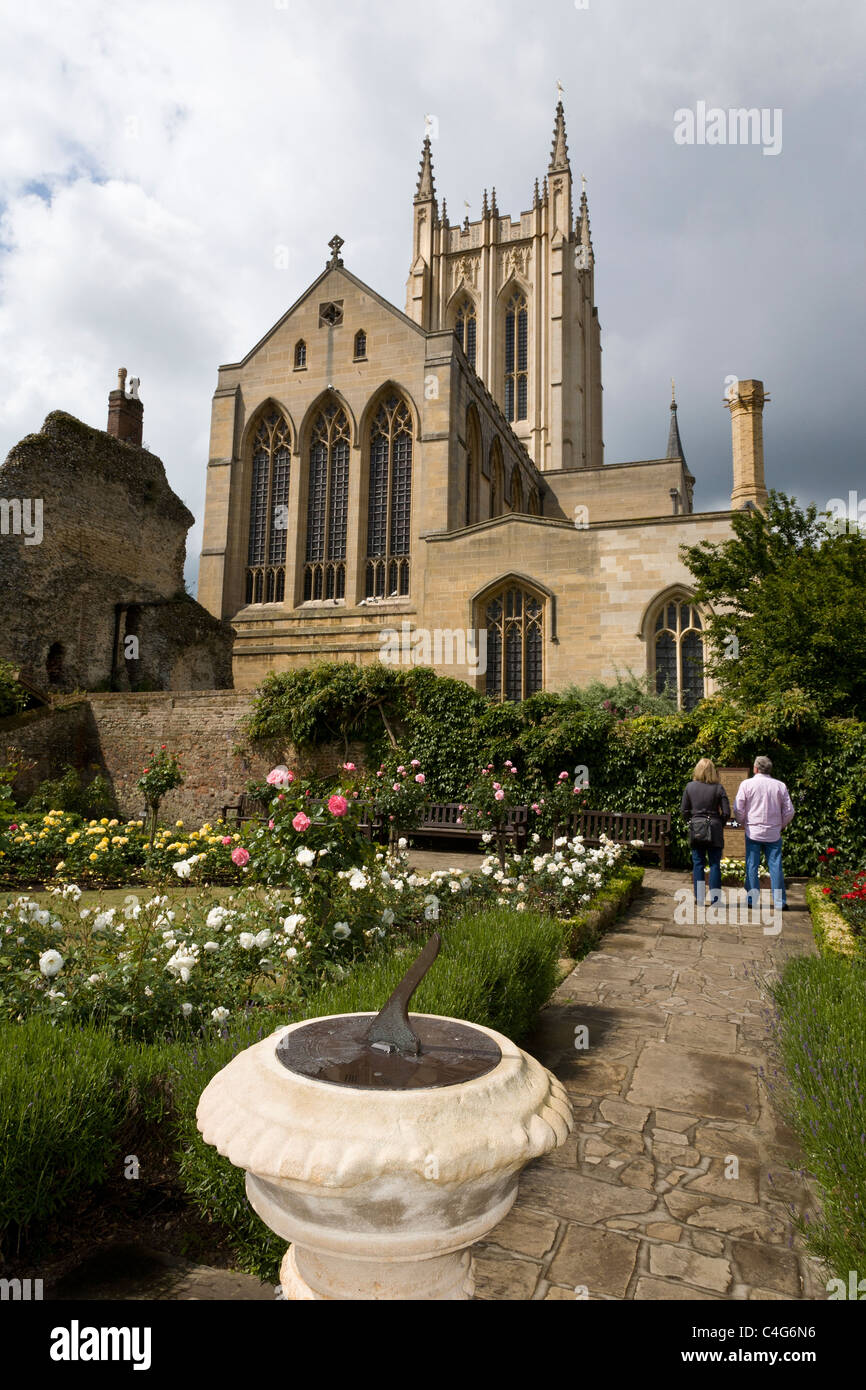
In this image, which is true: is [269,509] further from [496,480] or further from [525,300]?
[525,300]

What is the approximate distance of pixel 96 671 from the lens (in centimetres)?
2100

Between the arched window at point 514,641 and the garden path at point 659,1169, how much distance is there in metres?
14.2

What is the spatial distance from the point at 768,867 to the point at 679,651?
10591 millimetres

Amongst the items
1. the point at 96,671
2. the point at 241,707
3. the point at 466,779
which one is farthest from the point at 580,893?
the point at 96,671

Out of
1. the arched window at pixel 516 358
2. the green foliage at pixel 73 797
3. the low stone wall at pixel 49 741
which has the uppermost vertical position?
the arched window at pixel 516 358

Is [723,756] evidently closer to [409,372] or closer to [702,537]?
[702,537]

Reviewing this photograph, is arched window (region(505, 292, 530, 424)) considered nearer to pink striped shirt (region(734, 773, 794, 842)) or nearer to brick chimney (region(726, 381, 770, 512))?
brick chimney (region(726, 381, 770, 512))

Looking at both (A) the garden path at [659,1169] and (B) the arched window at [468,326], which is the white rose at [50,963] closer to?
(A) the garden path at [659,1169]

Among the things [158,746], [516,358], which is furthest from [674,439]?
[158,746]

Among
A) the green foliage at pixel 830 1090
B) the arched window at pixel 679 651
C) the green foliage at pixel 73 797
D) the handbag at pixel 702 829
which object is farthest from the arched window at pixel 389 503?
the green foliage at pixel 830 1090

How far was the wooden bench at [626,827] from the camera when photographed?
475 inches

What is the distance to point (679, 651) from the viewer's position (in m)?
18.4

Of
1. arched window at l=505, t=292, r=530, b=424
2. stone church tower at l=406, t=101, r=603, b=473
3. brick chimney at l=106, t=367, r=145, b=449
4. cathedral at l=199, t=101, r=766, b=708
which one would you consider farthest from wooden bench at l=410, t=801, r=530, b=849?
arched window at l=505, t=292, r=530, b=424

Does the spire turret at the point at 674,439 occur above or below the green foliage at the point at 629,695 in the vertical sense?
above
